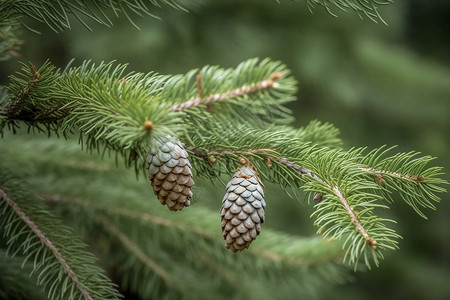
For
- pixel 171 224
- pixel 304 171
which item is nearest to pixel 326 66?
pixel 171 224

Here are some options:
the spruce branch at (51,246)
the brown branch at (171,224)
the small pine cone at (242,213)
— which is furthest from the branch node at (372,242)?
the brown branch at (171,224)

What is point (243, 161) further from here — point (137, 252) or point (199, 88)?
point (137, 252)

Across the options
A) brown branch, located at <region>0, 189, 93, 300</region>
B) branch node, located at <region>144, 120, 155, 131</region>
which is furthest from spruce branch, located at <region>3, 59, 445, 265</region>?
brown branch, located at <region>0, 189, 93, 300</region>

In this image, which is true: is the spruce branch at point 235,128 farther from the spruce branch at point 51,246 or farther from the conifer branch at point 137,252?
the conifer branch at point 137,252

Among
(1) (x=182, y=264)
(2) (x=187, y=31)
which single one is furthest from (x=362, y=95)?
(1) (x=182, y=264)

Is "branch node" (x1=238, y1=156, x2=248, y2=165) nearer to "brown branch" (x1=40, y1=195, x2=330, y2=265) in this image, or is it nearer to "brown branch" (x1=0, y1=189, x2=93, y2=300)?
"brown branch" (x1=0, y1=189, x2=93, y2=300)
